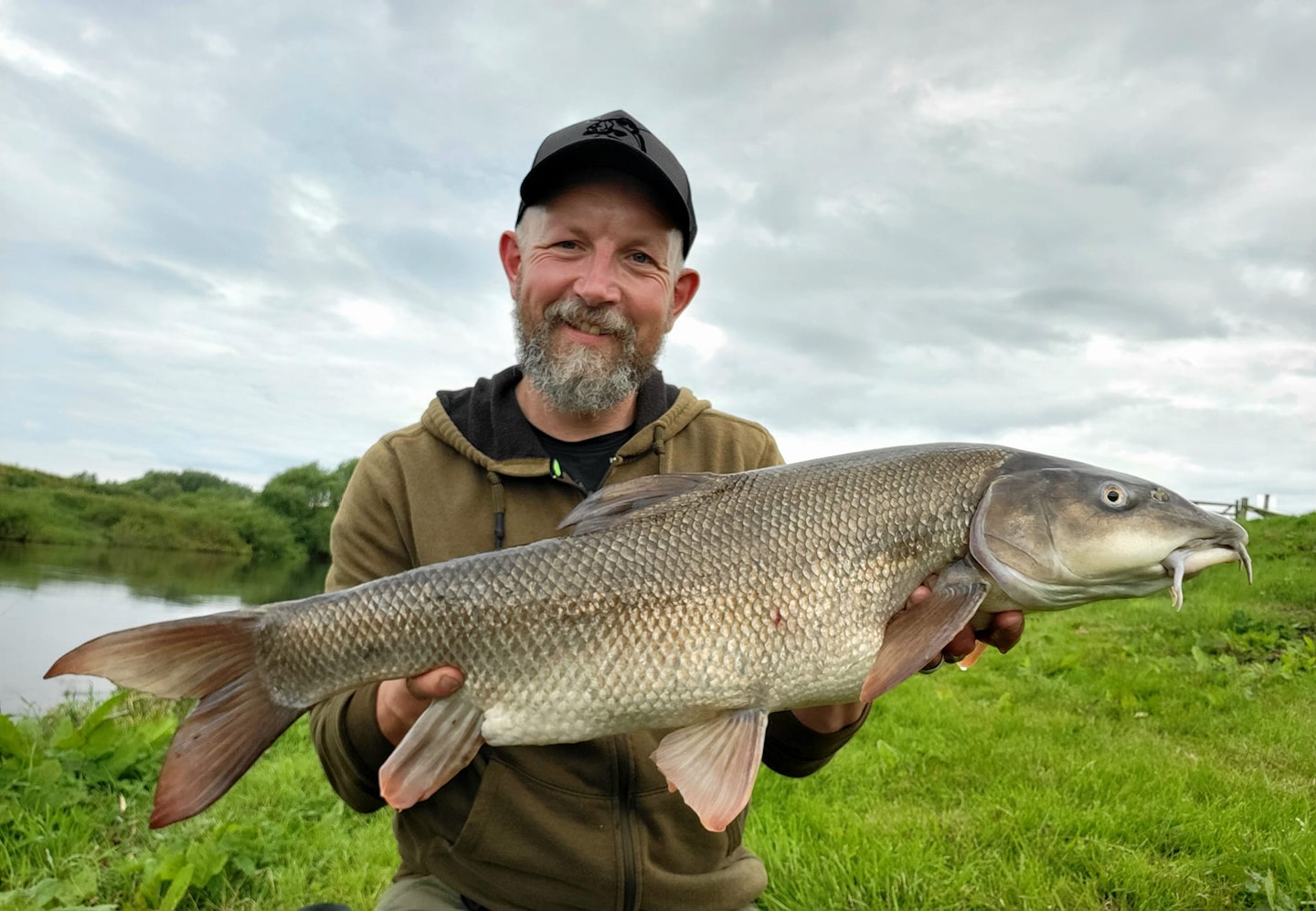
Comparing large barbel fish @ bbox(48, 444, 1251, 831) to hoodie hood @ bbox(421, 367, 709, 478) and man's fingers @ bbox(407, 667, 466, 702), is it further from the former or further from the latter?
hoodie hood @ bbox(421, 367, 709, 478)

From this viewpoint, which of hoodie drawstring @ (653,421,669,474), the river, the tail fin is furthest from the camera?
the river

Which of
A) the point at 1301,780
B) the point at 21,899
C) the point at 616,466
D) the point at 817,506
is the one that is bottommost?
the point at 21,899

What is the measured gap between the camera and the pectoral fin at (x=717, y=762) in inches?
77.4

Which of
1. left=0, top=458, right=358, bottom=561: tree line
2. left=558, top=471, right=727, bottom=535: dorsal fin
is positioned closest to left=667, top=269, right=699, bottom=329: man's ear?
left=558, top=471, right=727, bottom=535: dorsal fin

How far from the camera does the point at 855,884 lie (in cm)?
295

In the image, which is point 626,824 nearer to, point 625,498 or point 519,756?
point 519,756

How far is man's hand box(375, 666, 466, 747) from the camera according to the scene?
2.04 metres

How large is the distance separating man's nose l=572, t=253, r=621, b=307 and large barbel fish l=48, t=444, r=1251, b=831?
97cm

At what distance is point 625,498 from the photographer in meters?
2.22

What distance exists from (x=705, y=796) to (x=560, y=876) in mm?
623

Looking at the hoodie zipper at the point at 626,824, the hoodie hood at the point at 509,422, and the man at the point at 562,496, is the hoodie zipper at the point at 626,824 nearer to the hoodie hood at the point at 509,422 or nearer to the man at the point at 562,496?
the man at the point at 562,496

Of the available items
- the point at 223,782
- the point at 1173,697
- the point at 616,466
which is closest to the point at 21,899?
the point at 223,782

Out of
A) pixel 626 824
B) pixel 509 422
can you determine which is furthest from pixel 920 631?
pixel 509 422

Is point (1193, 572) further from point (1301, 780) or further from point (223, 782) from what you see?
point (1301, 780)
